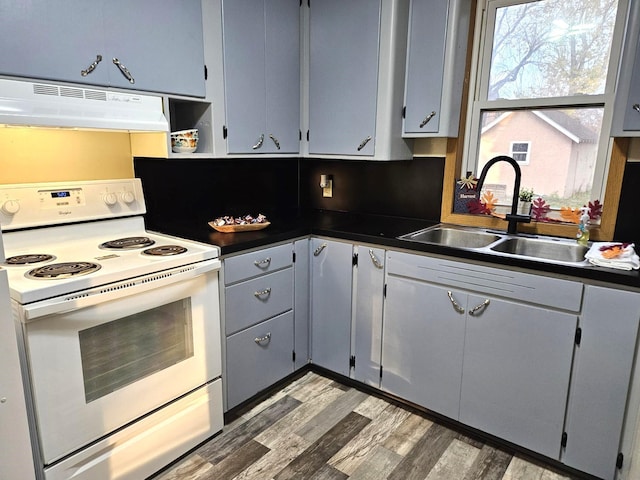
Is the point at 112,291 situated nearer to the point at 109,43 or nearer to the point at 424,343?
the point at 109,43

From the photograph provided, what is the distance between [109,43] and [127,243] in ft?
2.68

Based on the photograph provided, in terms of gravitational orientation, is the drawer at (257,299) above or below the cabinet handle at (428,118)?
below

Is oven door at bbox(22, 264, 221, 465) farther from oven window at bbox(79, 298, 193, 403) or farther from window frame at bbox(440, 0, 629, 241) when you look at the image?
window frame at bbox(440, 0, 629, 241)

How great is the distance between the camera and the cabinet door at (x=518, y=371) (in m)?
1.75

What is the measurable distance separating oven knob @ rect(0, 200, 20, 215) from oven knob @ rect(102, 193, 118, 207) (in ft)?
1.15

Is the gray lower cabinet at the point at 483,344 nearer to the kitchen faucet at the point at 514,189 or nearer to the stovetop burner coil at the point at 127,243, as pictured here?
the kitchen faucet at the point at 514,189

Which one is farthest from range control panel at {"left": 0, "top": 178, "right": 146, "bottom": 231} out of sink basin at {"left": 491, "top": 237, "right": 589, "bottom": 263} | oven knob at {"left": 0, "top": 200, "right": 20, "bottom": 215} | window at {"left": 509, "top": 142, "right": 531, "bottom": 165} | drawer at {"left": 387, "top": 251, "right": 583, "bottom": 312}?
window at {"left": 509, "top": 142, "right": 531, "bottom": 165}

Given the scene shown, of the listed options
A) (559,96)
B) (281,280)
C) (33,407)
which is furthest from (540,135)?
(33,407)

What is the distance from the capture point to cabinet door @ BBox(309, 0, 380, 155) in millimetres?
2301

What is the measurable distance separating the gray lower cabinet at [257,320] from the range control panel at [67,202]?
0.61m

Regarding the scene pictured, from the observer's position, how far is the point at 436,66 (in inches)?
87.8

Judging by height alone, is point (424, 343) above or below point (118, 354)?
below

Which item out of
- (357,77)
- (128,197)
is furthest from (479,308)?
(128,197)

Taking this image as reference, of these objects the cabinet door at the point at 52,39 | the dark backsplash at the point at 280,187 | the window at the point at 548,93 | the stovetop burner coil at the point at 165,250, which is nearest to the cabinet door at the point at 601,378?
the window at the point at 548,93
